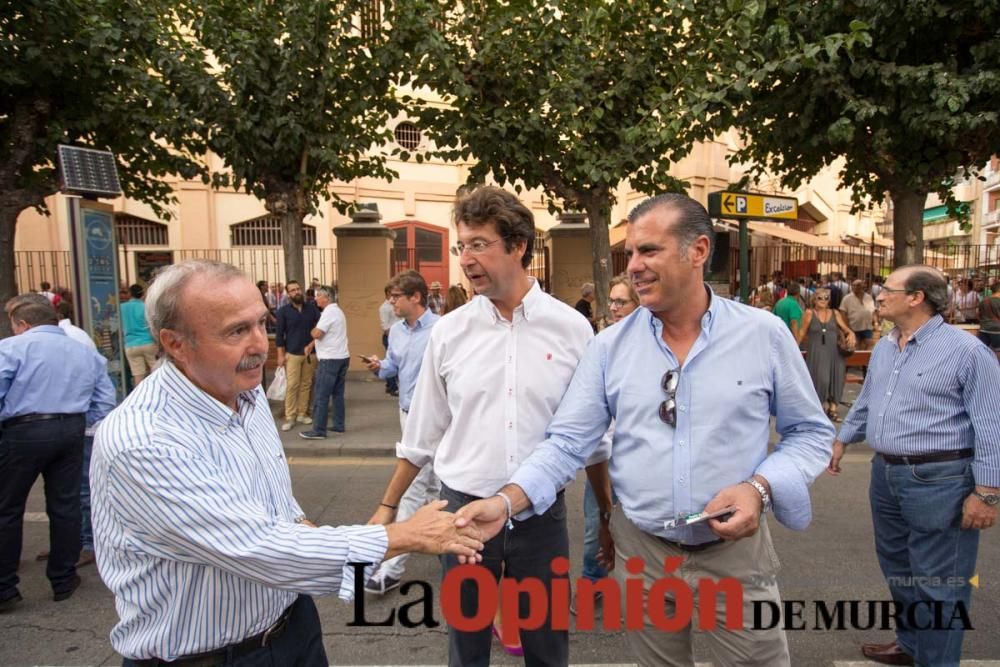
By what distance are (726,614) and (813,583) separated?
2618 mm

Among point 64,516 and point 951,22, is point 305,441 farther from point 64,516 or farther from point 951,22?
point 951,22

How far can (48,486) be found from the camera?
4027 millimetres

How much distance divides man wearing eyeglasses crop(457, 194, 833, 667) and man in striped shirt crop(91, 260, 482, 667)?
464 mm

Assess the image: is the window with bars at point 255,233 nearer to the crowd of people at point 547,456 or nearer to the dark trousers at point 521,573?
the crowd of people at point 547,456

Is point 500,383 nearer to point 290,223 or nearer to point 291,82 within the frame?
point 291,82

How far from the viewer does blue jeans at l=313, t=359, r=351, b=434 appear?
26.3 feet

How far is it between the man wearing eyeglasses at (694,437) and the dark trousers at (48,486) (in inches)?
132

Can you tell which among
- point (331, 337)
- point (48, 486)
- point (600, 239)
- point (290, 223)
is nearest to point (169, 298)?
point (48, 486)

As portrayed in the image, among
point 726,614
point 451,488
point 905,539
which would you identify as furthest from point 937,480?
point 451,488

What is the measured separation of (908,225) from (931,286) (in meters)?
8.11

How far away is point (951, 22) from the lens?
7746 mm

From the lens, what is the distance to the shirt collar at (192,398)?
1.59 metres

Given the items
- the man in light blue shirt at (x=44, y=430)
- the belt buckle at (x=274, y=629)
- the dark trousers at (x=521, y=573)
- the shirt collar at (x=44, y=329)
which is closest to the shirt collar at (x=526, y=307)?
the dark trousers at (x=521, y=573)

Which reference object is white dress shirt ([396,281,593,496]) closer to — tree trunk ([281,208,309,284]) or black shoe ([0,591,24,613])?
black shoe ([0,591,24,613])
